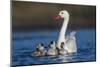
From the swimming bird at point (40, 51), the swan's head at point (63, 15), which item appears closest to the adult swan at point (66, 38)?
the swan's head at point (63, 15)

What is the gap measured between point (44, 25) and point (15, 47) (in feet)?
1.21

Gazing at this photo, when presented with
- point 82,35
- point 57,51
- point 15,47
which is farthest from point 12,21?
point 82,35

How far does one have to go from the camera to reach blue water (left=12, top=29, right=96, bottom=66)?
6.45ft

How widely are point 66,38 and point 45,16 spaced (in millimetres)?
325

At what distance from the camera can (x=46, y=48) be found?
6.75 feet

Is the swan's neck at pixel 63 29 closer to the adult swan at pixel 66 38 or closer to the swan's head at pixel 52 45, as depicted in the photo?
the adult swan at pixel 66 38

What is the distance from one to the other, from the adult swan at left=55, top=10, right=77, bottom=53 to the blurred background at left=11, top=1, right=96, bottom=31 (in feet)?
0.14

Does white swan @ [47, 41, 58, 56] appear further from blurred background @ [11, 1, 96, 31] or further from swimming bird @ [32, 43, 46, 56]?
blurred background @ [11, 1, 96, 31]

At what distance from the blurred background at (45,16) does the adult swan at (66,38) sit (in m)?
0.04

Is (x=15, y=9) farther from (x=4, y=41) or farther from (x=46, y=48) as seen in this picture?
(x=46, y=48)

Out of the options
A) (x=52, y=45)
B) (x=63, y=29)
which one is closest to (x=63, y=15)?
(x=63, y=29)

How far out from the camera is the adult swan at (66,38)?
2.11 meters

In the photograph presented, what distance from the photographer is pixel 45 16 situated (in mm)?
2066

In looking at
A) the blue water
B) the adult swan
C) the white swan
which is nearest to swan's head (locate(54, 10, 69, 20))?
the adult swan
